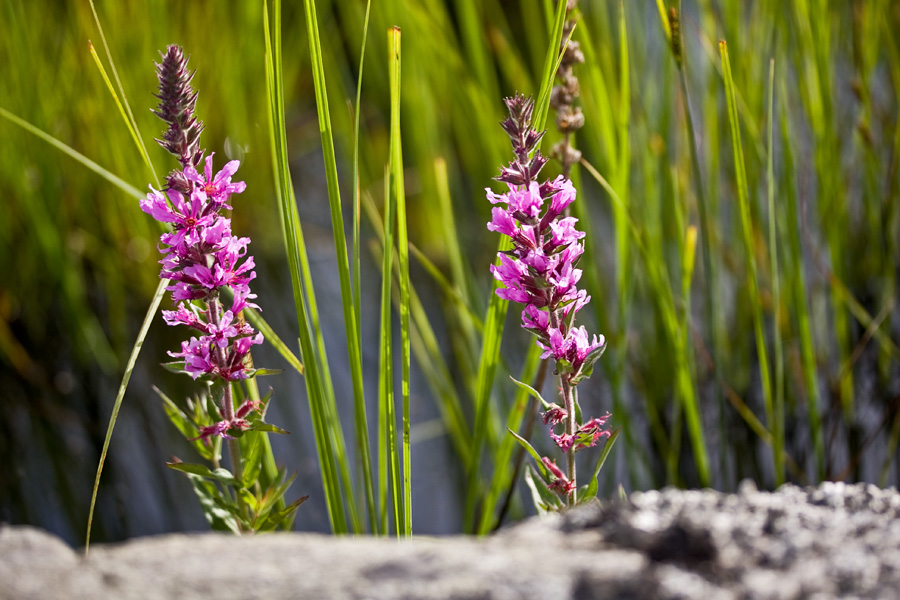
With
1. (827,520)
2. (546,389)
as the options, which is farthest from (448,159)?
(827,520)

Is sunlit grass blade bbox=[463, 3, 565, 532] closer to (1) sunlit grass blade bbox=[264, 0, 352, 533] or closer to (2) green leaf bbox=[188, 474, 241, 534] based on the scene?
(1) sunlit grass blade bbox=[264, 0, 352, 533]

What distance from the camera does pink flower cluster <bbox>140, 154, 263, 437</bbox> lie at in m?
1.00

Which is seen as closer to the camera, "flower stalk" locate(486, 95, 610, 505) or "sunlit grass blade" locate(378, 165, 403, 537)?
"flower stalk" locate(486, 95, 610, 505)

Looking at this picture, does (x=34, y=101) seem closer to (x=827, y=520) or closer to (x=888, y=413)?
(x=827, y=520)

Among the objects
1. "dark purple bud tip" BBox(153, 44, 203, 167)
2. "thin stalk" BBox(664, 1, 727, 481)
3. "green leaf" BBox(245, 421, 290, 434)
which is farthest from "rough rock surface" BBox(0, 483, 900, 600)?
"thin stalk" BBox(664, 1, 727, 481)

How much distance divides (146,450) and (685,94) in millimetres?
1718

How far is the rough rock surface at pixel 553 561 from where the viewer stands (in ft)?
1.92

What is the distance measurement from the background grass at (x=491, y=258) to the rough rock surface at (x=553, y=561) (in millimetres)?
683

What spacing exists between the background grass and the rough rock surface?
68 cm

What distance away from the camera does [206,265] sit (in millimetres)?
1007

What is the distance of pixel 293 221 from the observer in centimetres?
114

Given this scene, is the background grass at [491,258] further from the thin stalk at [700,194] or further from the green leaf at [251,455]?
the green leaf at [251,455]

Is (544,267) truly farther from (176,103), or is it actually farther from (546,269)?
(176,103)

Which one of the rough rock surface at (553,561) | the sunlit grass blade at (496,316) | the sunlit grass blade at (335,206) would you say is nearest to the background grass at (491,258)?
the sunlit grass blade at (496,316)
